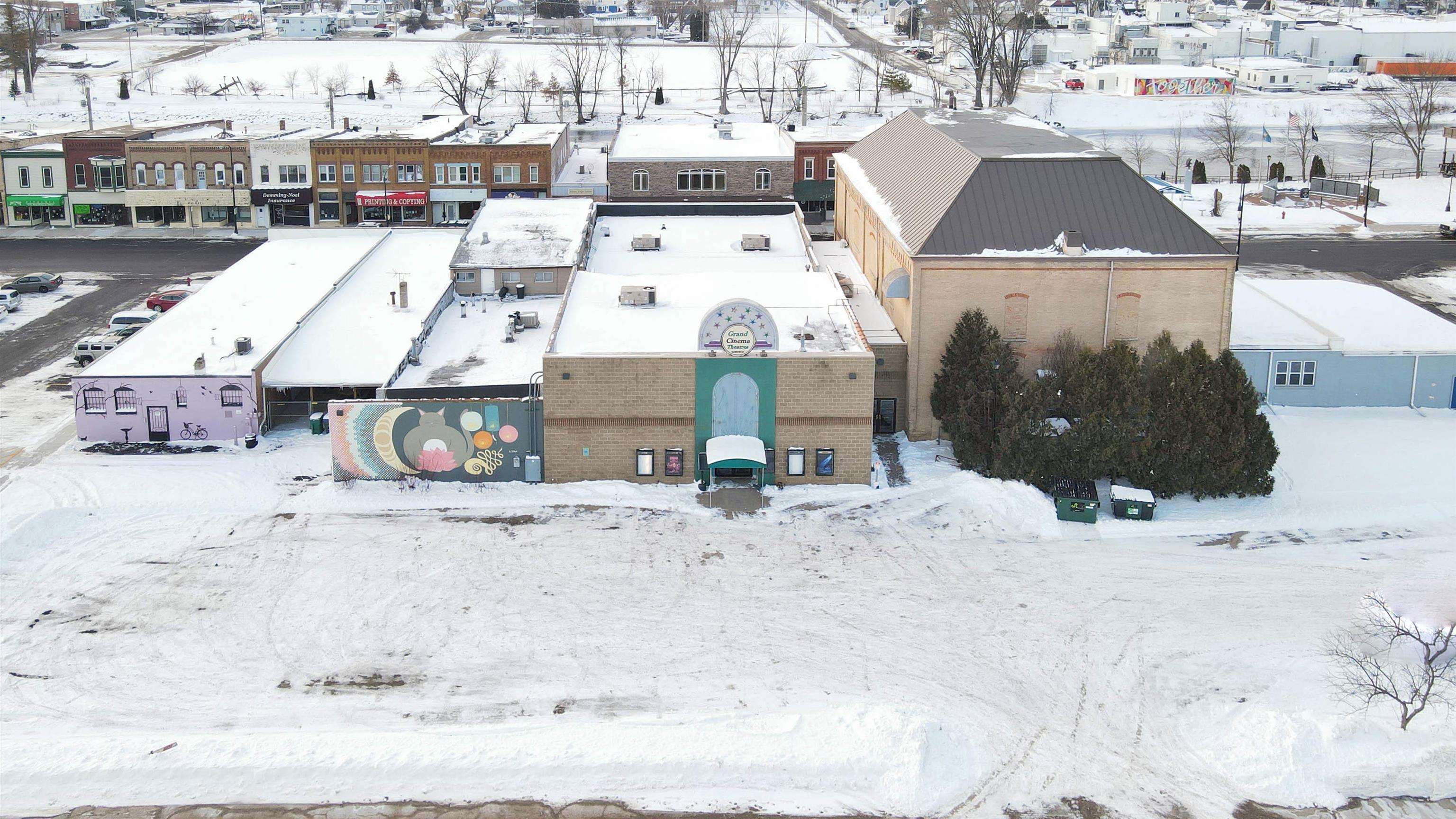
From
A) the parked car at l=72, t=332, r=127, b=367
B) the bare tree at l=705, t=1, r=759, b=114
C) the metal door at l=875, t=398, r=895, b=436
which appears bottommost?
the metal door at l=875, t=398, r=895, b=436

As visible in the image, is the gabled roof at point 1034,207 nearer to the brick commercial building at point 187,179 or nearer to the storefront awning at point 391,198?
the storefront awning at point 391,198

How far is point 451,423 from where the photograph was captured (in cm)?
4281

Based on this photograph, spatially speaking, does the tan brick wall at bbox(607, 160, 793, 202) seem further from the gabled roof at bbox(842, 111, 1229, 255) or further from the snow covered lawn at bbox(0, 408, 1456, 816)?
the snow covered lawn at bbox(0, 408, 1456, 816)

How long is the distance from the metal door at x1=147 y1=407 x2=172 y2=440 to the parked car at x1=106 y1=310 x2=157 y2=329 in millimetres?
14354

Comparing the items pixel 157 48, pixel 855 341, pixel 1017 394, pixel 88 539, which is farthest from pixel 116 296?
pixel 157 48

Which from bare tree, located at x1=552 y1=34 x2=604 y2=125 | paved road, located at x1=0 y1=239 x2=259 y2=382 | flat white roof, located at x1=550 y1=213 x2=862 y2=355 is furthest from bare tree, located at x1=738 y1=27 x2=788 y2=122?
flat white roof, located at x1=550 y1=213 x2=862 y2=355

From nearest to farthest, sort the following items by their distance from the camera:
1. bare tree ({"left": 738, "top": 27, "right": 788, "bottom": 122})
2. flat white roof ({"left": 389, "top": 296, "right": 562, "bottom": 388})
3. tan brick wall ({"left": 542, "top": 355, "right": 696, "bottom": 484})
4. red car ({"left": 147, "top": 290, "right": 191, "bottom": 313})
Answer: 1. tan brick wall ({"left": 542, "top": 355, "right": 696, "bottom": 484})
2. flat white roof ({"left": 389, "top": 296, "right": 562, "bottom": 388})
3. red car ({"left": 147, "top": 290, "right": 191, "bottom": 313})
4. bare tree ({"left": 738, "top": 27, "right": 788, "bottom": 122})

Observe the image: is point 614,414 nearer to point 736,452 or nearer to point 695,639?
point 736,452

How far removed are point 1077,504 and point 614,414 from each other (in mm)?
14821

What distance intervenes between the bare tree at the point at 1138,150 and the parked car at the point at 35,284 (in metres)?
71.5

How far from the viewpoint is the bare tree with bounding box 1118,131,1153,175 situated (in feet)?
336

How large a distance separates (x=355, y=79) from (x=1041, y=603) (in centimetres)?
11999

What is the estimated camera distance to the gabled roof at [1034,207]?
46625 millimetres

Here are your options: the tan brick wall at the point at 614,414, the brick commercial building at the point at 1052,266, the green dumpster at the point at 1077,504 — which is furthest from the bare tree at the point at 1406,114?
the tan brick wall at the point at 614,414
